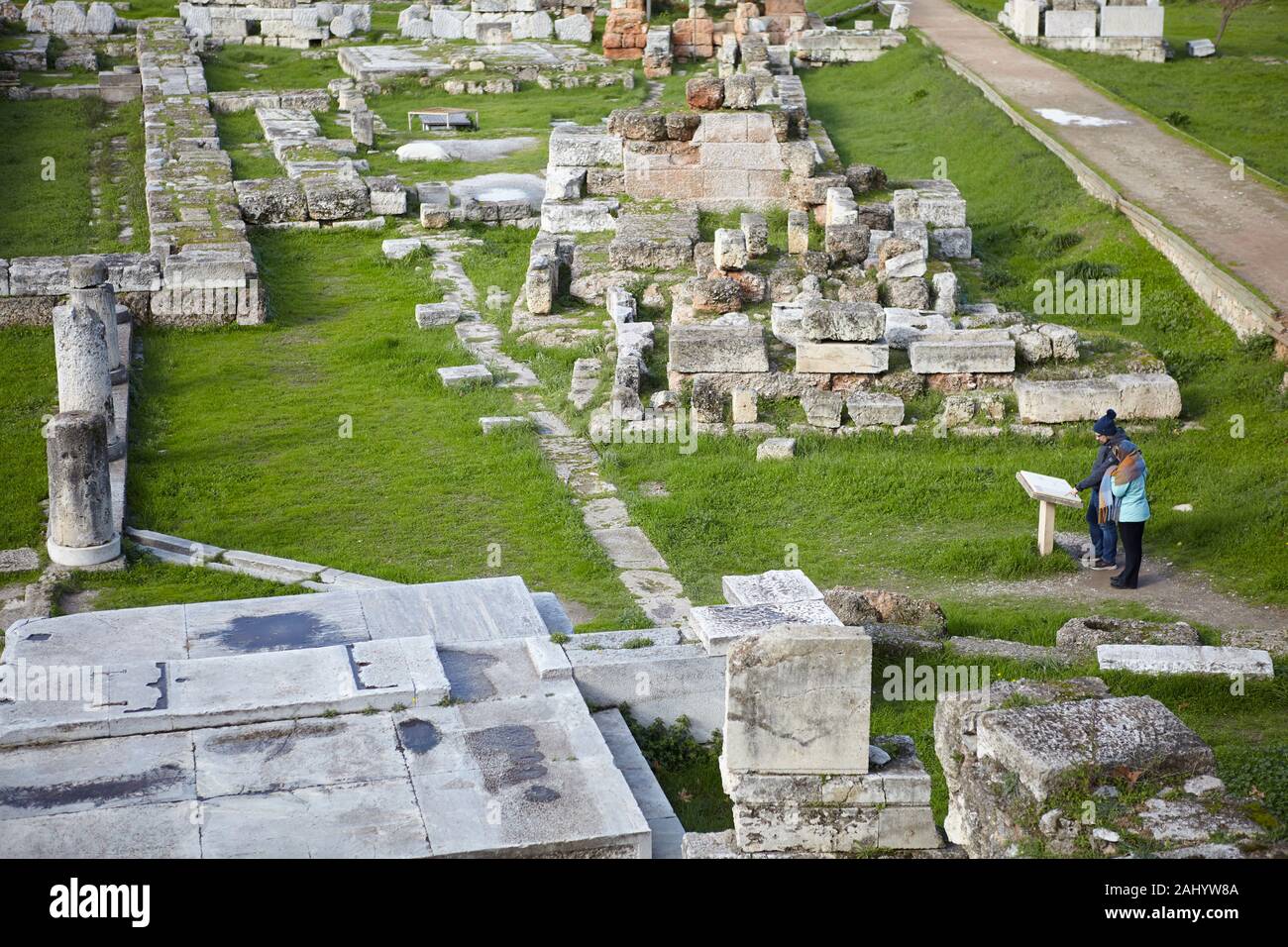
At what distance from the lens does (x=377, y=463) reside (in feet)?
51.6

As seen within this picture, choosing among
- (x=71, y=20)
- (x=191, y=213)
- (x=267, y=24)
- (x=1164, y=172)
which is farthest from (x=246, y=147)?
(x=1164, y=172)

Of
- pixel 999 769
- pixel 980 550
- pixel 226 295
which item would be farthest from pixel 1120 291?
pixel 999 769

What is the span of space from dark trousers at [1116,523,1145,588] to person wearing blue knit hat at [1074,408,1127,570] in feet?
1.08

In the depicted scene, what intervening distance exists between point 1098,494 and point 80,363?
9.48m

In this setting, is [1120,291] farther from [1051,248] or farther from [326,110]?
[326,110]

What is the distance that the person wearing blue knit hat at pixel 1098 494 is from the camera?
43.2ft

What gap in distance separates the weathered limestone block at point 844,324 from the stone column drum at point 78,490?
7131 millimetres

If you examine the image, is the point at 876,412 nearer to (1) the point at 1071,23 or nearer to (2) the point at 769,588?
(2) the point at 769,588

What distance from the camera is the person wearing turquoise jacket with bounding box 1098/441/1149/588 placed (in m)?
12.9

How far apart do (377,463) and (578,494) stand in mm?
2052

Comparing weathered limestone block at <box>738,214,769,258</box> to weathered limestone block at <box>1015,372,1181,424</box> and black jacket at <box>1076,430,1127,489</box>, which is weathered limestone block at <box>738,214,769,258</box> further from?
black jacket at <box>1076,430,1127,489</box>

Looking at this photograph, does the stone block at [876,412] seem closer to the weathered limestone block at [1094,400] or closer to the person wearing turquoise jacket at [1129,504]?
the weathered limestone block at [1094,400]

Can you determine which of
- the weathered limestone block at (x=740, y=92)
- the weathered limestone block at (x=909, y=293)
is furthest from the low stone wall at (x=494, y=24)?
the weathered limestone block at (x=909, y=293)

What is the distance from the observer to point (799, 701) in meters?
→ 8.55
